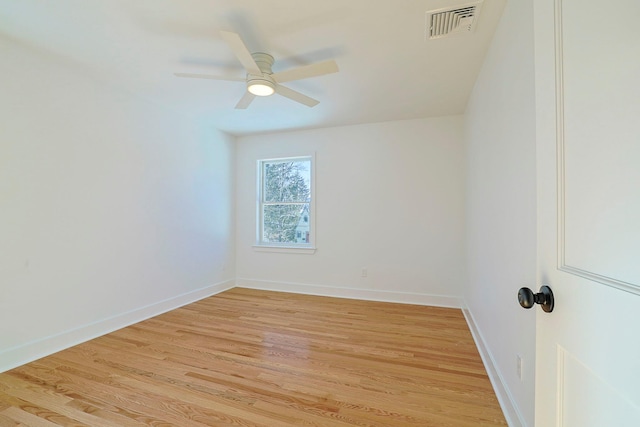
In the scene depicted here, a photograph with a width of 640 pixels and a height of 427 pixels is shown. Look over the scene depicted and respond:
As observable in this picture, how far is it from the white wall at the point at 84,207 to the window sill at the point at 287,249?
1.01m

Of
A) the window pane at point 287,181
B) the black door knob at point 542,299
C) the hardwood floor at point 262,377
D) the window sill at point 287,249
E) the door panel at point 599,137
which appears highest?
the window pane at point 287,181

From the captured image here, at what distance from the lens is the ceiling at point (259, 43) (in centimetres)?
181

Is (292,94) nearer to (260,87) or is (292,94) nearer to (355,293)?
(260,87)

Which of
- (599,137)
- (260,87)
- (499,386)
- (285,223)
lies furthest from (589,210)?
(285,223)

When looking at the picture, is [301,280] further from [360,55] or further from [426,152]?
[360,55]

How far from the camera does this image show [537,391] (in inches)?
29.7

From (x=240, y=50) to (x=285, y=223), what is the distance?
9.94 ft

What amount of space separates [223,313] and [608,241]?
3558 millimetres

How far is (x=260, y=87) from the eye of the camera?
2312mm

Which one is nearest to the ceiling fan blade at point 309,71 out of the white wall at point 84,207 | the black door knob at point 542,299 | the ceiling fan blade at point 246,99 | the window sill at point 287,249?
the ceiling fan blade at point 246,99

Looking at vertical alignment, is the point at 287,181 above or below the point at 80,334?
above

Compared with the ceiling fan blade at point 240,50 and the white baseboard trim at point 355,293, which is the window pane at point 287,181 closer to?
the white baseboard trim at point 355,293

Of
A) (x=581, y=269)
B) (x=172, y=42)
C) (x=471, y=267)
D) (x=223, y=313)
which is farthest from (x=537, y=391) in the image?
(x=223, y=313)

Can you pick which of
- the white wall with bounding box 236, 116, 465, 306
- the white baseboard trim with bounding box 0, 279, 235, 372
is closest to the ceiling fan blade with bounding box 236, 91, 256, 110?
the white wall with bounding box 236, 116, 465, 306
